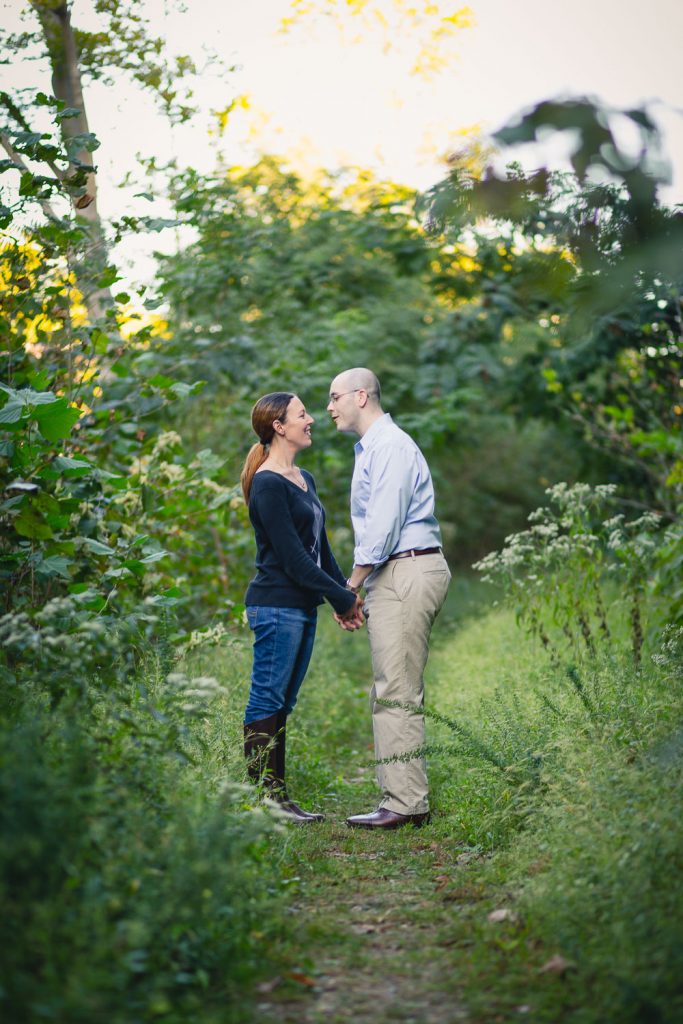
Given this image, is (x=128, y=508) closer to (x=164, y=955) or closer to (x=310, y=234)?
(x=164, y=955)

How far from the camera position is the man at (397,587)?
16.9 feet

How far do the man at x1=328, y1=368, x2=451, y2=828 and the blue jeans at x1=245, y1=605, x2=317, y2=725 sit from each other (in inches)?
15.5

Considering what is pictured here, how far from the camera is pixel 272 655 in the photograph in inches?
201

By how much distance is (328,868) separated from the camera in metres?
4.39

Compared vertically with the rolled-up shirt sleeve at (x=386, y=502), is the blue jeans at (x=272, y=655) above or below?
below

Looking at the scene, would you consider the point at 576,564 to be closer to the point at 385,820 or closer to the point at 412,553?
the point at 412,553

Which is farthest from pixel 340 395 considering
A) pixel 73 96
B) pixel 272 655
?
pixel 73 96

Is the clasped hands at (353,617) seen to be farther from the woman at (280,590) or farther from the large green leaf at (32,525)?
the large green leaf at (32,525)

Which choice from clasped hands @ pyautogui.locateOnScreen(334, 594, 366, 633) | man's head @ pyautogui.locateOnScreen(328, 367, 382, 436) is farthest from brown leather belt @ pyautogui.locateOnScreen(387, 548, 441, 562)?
man's head @ pyautogui.locateOnScreen(328, 367, 382, 436)

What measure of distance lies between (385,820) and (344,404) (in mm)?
2210

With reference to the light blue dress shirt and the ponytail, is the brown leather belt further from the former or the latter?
the ponytail

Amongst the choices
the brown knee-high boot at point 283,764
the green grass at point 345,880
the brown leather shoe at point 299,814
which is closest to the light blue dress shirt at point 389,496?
the brown knee-high boot at point 283,764

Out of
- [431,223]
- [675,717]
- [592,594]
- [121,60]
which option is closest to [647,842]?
[675,717]

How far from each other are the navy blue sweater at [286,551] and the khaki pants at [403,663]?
0.25 metres
